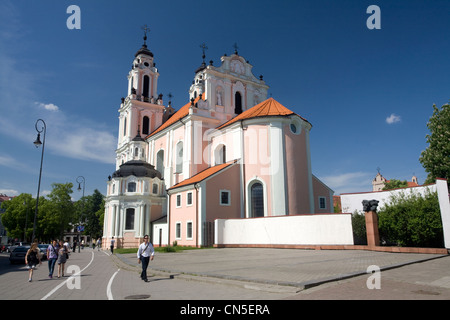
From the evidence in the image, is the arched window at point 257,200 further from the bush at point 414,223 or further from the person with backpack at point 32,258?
the person with backpack at point 32,258

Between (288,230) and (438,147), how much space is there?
57.7ft

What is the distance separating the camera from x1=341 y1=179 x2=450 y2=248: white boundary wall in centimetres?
1662

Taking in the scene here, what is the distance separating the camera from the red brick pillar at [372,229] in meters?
18.2

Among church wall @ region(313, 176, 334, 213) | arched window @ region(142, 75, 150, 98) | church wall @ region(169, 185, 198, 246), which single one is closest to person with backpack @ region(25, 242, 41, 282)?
church wall @ region(169, 185, 198, 246)

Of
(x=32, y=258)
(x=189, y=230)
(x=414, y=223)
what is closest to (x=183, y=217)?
(x=189, y=230)

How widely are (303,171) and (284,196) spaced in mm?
3560

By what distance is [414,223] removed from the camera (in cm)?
1792

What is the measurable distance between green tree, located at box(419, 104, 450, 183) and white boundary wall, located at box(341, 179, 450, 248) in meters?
8.99

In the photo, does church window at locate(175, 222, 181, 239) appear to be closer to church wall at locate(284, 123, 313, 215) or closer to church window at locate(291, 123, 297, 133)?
church wall at locate(284, 123, 313, 215)

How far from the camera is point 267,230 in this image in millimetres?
24281

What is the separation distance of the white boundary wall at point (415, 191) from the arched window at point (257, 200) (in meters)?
7.09

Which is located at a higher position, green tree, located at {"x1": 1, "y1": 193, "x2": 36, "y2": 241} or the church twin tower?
the church twin tower
